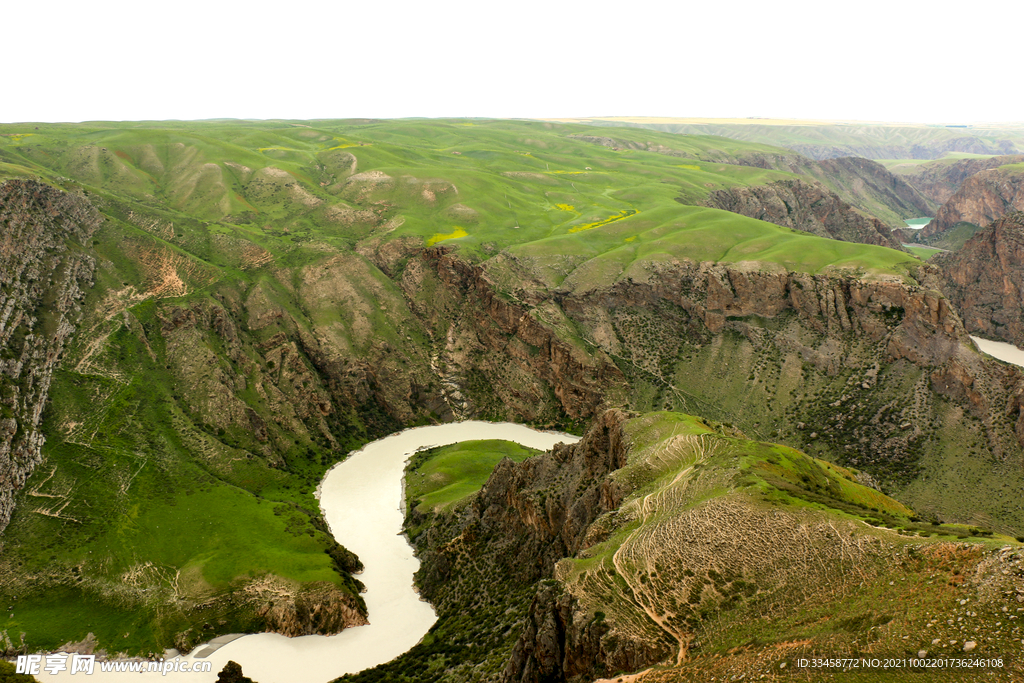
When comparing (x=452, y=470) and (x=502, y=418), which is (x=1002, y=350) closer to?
(x=502, y=418)

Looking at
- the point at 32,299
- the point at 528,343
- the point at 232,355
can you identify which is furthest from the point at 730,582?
the point at 32,299

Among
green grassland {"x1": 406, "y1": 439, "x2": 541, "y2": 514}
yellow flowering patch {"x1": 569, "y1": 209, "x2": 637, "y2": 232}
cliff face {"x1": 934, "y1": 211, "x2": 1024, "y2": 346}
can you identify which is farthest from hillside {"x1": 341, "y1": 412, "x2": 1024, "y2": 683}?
cliff face {"x1": 934, "y1": 211, "x2": 1024, "y2": 346}

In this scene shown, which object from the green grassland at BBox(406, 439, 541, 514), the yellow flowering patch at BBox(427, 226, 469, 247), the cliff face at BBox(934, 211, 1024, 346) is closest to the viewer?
the green grassland at BBox(406, 439, 541, 514)

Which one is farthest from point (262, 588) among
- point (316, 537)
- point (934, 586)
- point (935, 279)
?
point (935, 279)

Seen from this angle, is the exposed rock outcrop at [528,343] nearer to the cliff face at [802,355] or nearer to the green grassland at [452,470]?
the cliff face at [802,355]

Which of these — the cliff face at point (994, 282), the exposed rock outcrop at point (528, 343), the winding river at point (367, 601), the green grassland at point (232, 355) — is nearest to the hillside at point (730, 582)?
the winding river at point (367, 601)

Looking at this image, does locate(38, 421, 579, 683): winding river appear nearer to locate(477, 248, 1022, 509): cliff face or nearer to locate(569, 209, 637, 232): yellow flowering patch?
locate(477, 248, 1022, 509): cliff face

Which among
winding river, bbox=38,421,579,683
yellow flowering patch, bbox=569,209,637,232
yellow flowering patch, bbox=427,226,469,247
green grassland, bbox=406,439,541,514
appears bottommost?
winding river, bbox=38,421,579,683
